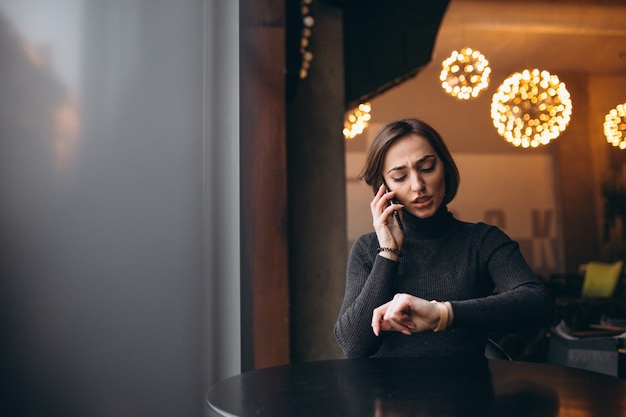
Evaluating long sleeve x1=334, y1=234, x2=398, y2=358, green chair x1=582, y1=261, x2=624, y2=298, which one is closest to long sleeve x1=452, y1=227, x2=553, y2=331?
long sleeve x1=334, y1=234, x2=398, y2=358

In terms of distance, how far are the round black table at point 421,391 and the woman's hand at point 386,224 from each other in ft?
1.11

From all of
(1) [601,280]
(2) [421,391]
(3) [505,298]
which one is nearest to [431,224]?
(3) [505,298]

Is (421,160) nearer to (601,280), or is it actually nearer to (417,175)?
(417,175)

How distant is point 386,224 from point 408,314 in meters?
0.34

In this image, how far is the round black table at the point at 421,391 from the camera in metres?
0.90

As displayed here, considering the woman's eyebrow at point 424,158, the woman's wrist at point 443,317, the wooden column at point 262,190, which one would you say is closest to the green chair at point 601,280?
the wooden column at point 262,190

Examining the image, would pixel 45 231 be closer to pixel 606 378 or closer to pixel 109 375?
pixel 109 375

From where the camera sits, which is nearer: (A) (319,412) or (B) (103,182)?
(A) (319,412)

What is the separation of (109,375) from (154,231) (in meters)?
0.57

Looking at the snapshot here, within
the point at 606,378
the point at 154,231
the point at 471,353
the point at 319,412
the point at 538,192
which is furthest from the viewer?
the point at 538,192

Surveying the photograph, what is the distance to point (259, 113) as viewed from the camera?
264 cm

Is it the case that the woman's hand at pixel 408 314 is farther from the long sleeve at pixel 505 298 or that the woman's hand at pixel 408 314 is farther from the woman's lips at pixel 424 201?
the woman's lips at pixel 424 201

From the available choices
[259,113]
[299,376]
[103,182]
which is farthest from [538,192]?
[299,376]

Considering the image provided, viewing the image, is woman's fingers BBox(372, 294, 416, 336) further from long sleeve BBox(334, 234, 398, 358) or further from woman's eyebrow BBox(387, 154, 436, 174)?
woman's eyebrow BBox(387, 154, 436, 174)
